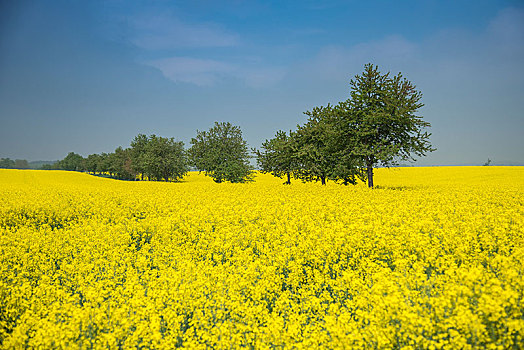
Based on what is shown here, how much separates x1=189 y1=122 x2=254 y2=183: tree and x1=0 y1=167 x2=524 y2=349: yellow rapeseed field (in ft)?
107

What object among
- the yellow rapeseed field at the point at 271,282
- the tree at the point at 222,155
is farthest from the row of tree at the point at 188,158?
the yellow rapeseed field at the point at 271,282

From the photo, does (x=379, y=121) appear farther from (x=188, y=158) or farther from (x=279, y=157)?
(x=188, y=158)

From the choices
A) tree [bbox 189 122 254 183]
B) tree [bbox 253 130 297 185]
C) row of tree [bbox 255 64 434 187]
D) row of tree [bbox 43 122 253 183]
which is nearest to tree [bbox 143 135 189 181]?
row of tree [bbox 43 122 253 183]

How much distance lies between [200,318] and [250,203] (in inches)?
405

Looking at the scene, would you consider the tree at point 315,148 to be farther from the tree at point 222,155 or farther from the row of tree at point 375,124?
the tree at point 222,155

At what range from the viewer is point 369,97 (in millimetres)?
25609

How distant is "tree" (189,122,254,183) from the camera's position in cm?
4616

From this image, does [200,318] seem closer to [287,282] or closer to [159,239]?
[287,282]

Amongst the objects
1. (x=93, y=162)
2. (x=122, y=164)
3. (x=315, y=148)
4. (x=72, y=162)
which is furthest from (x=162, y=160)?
(x=72, y=162)

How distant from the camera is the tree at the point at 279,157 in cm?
3591

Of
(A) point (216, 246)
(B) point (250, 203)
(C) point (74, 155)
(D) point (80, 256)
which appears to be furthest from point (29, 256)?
(C) point (74, 155)

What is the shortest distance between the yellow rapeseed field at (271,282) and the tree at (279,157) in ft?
74.5

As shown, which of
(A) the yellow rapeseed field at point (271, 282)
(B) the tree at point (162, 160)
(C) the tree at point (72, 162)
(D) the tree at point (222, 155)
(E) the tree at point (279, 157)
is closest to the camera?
(A) the yellow rapeseed field at point (271, 282)

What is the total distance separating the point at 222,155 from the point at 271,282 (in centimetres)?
4211
